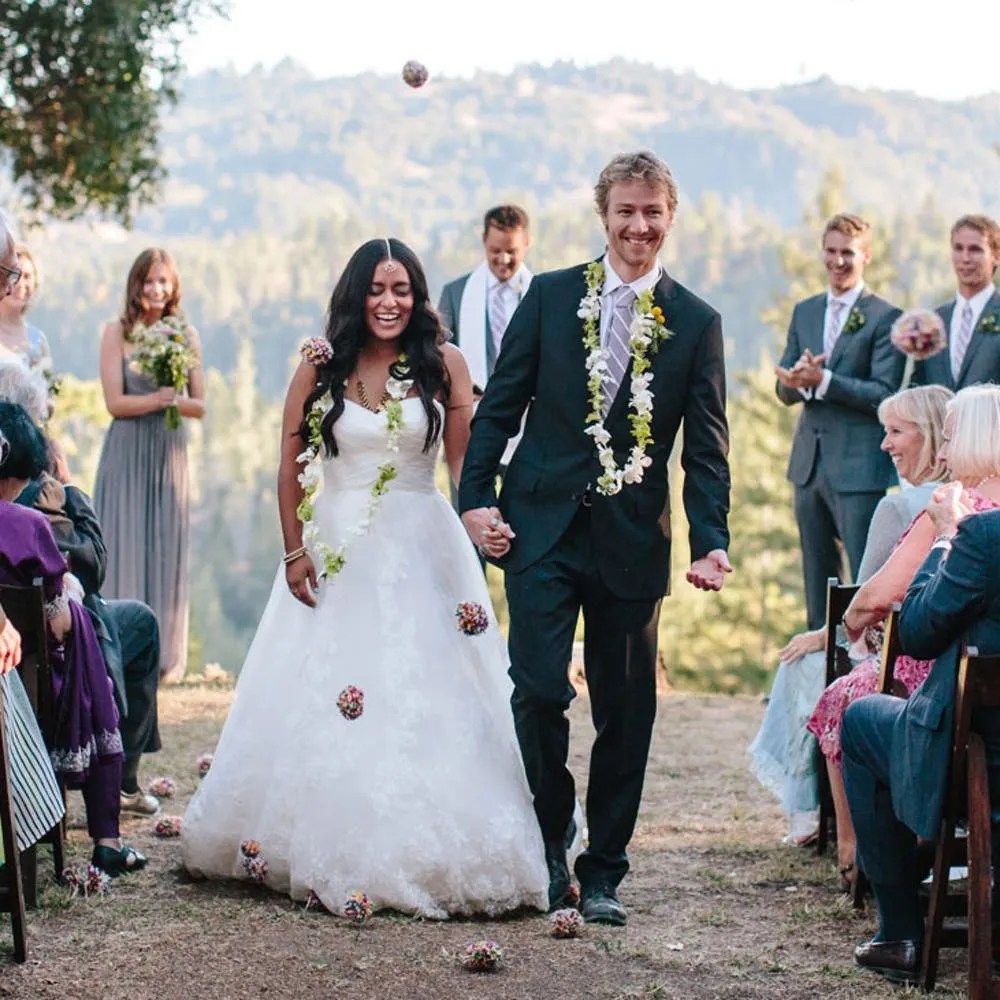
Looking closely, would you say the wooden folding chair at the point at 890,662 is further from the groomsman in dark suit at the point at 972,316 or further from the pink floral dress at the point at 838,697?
the groomsman in dark suit at the point at 972,316

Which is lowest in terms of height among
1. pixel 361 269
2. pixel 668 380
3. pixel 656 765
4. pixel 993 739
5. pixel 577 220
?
pixel 656 765

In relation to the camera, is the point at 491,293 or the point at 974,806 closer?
the point at 974,806

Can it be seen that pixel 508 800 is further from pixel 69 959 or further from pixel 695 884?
pixel 69 959

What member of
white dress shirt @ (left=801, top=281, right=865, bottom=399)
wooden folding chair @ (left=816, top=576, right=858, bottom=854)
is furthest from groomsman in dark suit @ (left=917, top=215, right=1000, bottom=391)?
wooden folding chair @ (left=816, top=576, right=858, bottom=854)

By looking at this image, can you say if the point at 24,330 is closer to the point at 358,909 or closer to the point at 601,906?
the point at 358,909

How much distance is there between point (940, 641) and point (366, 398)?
7.24 ft

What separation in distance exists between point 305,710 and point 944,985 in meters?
2.10

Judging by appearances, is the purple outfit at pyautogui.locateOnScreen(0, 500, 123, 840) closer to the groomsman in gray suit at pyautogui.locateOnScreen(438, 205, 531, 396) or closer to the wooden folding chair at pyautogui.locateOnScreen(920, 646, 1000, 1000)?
the wooden folding chair at pyautogui.locateOnScreen(920, 646, 1000, 1000)

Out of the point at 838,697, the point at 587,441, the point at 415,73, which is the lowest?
the point at 838,697

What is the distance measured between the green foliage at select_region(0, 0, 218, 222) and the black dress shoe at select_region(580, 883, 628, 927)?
391 inches

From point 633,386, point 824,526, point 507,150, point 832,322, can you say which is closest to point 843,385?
point 832,322

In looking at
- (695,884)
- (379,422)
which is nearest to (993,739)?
(695,884)

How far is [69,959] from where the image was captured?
4.60 meters

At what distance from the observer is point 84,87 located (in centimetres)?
1359
